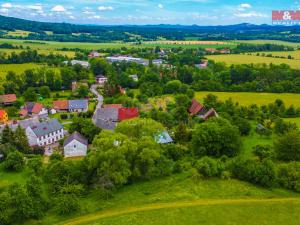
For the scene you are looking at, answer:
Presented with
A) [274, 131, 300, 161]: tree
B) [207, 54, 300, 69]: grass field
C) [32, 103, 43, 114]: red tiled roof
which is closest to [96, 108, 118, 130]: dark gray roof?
[32, 103, 43, 114]: red tiled roof

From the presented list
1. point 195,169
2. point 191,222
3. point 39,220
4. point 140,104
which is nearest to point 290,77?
point 140,104

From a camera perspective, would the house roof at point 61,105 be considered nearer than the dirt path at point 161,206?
No

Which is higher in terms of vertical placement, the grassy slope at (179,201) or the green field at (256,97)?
the green field at (256,97)

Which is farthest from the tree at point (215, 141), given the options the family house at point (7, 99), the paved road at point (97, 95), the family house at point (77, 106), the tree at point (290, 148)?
the family house at point (7, 99)

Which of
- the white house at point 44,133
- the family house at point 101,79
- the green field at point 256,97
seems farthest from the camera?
the family house at point 101,79

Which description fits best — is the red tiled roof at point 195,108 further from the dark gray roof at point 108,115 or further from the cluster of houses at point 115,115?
the dark gray roof at point 108,115
